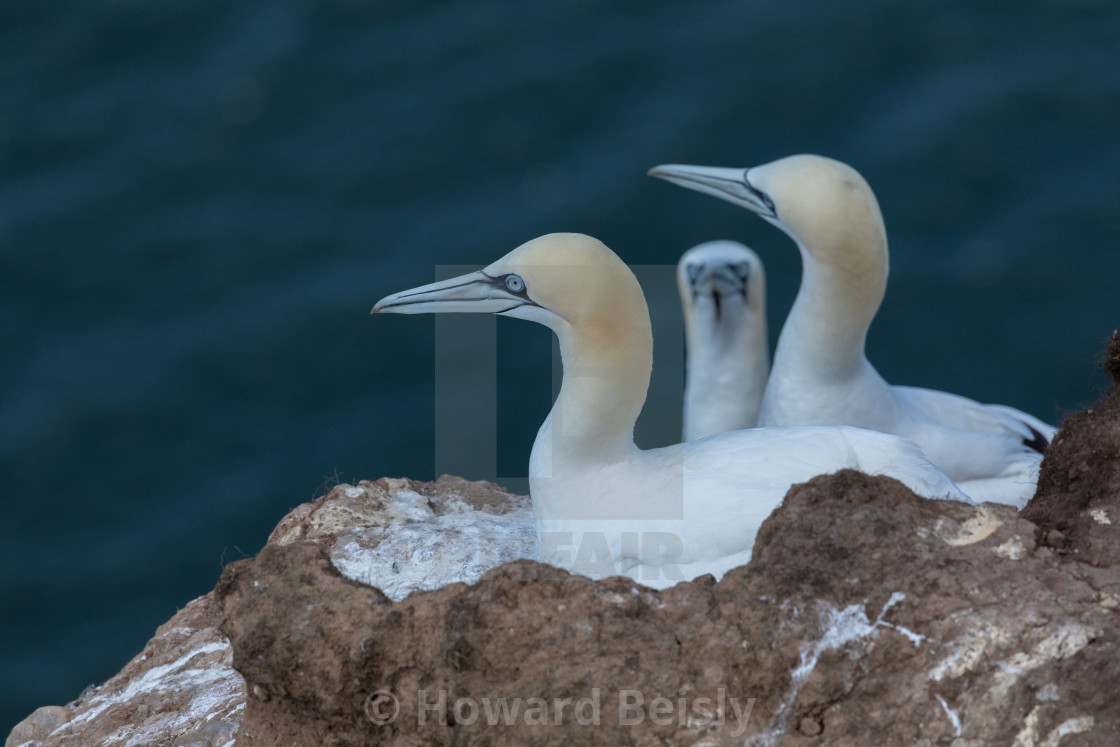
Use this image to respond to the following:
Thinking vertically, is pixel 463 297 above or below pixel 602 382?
above

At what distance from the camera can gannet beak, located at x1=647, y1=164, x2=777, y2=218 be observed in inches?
275

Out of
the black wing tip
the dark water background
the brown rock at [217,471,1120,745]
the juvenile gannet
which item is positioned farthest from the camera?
the dark water background

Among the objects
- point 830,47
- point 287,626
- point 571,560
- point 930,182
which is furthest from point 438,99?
point 287,626

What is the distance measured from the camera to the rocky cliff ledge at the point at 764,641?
137 inches

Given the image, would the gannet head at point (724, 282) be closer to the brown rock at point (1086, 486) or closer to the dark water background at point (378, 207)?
the dark water background at point (378, 207)

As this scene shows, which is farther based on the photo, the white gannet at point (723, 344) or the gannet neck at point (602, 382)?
the white gannet at point (723, 344)

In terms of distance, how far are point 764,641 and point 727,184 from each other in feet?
13.0

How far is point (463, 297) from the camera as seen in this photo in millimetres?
5230

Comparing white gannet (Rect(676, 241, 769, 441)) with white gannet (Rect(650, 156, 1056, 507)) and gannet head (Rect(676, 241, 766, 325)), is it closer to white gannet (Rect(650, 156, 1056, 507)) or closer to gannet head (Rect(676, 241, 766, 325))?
gannet head (Rect(676, 241, 766, 325))

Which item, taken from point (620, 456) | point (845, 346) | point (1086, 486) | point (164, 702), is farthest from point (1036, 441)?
point (164, 702)

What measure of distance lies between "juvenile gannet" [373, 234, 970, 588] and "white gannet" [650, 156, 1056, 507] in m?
1.54

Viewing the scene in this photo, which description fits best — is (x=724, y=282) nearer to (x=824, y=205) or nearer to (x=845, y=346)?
(x=845, y=346)

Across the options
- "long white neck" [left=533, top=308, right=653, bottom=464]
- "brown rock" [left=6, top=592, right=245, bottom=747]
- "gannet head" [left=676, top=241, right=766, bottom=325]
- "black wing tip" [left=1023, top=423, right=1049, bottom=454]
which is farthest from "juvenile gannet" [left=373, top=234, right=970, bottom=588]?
"gannet head" [left=676, top=241, right=766, bottom=325]

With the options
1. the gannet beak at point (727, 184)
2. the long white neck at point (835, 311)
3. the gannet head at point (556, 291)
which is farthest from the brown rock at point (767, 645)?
the gannet beak at point (727, 184)
